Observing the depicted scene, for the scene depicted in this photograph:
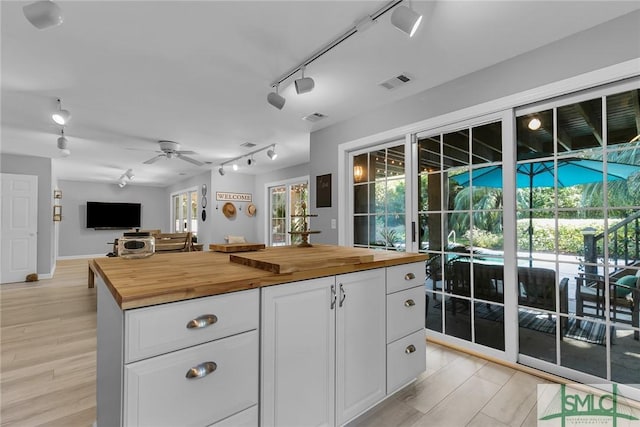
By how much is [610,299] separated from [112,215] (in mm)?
11243

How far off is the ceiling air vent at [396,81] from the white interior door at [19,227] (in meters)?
6.62

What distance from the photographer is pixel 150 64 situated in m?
2.38

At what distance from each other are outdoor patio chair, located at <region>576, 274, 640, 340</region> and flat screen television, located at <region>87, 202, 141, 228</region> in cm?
1100

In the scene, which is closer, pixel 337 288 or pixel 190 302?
pixel 190 302

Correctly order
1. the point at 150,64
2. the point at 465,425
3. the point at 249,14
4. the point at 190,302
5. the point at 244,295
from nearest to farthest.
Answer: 1. the point at 190,302
2. the point at 244,295
3. the point at 465,425
4. the point at 249,14
5. the point at 150,64

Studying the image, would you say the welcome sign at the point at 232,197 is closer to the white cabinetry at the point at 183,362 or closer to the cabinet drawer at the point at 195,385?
the white cabinetry at the point at 183,362

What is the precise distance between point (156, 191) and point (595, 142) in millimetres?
11147

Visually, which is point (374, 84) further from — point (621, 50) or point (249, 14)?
point (621, 50)

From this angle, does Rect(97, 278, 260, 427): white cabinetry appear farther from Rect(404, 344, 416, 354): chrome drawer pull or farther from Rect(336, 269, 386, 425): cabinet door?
Rect(404, 344, 416, 354): chrome drawer pull

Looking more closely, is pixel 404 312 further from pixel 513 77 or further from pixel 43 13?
pixel 43 13

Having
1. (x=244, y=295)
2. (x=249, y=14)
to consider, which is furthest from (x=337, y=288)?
(x=249, y=14)

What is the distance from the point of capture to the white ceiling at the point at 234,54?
1.80 m
